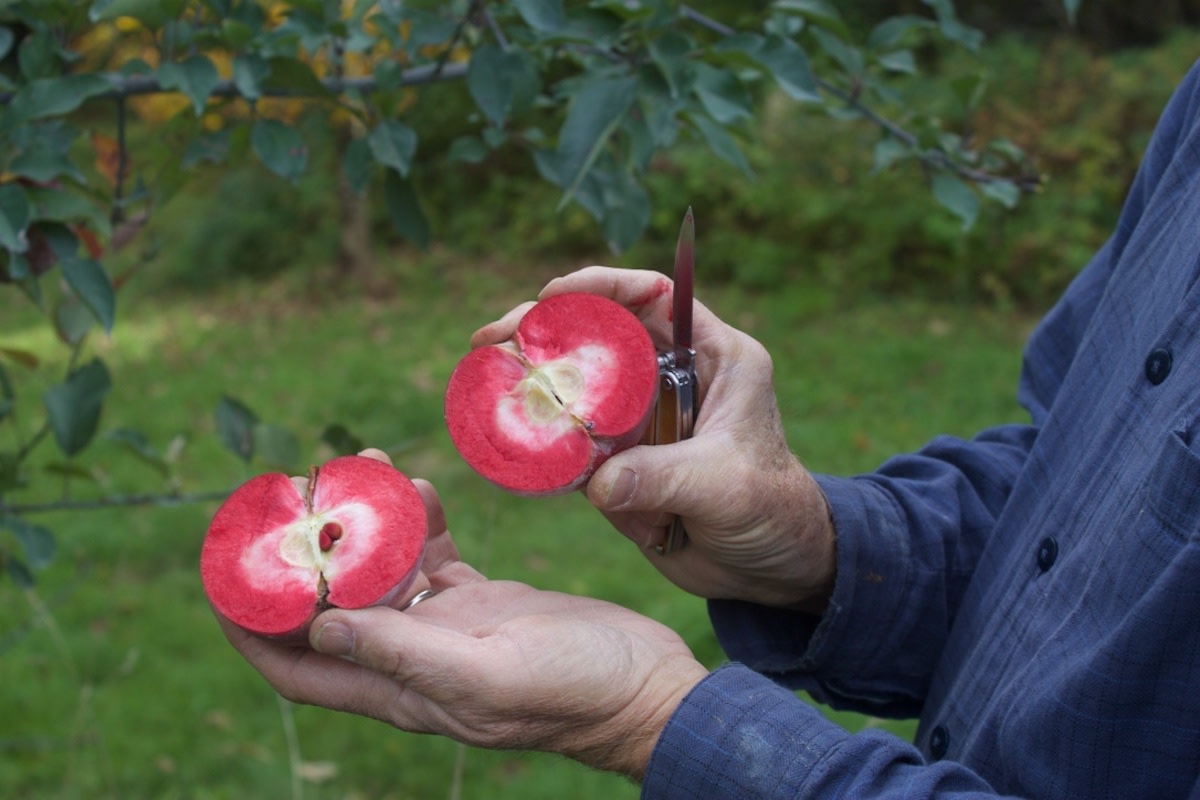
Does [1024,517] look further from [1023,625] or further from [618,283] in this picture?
[618,283]

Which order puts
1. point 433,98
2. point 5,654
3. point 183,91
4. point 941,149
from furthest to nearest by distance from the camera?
point 433,98 → point 5,654 → point 941,149 → point 183,91

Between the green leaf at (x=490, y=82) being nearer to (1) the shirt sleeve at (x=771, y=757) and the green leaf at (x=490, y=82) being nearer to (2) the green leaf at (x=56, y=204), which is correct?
(2) the green leaf at (x=56, y=204)

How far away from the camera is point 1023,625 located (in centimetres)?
107

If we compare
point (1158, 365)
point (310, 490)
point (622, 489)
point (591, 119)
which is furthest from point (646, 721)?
point (591, 119)

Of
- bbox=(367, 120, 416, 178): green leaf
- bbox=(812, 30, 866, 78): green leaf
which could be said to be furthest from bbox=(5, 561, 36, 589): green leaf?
bbox=(812, 30, 866, 78): green leaf

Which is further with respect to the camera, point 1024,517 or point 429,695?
point 1024,517

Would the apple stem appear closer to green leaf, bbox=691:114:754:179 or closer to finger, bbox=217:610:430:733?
finger, bbox=217:610:430:733

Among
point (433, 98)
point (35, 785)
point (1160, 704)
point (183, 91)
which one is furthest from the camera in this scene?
point (433, 98)

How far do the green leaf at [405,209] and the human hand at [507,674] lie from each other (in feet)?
2.13

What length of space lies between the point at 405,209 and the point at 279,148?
0.19m

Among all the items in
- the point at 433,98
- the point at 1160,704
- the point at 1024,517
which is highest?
the point at 1160,704

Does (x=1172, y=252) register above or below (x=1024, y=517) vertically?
above

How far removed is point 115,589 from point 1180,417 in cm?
346

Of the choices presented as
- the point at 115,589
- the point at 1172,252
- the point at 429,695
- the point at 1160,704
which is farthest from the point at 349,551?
the point at 115,589
